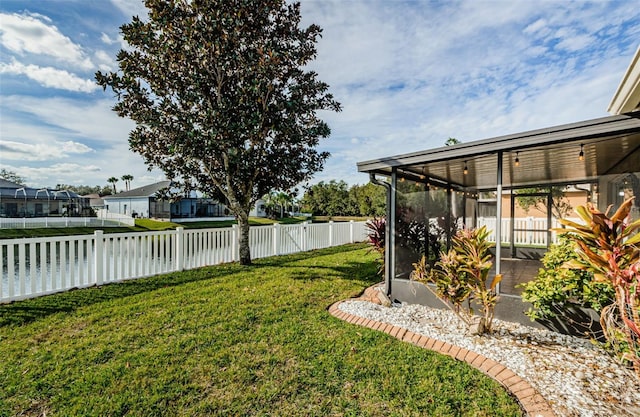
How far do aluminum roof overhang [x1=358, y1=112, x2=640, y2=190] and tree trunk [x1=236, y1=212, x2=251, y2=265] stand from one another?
4062 mm

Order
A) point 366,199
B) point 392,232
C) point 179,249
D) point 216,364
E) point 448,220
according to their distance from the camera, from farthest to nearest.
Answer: point 366,199
point 179,249
point 448,220
point 392,232
point 216,364

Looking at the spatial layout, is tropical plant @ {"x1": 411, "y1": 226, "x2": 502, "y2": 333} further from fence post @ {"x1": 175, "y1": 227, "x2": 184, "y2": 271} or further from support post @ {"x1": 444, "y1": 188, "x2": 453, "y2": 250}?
fence post @ {"x1": 175, "y1": 227, "x2": 184, "y2": 271}

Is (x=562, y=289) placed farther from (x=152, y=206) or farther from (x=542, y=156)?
(x=152, y=206)

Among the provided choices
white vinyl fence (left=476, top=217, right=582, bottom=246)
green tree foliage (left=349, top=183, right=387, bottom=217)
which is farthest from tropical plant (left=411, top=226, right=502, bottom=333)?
green tree foliage (left=349, top=183, right=387, bottom=217)

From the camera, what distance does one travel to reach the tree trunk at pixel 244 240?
25.5ft

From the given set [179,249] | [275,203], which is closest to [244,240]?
[179,249]

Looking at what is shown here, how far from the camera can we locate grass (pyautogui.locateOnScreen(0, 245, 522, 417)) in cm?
221

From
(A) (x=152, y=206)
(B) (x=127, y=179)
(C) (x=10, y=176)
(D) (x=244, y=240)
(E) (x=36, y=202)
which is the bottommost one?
(D) (x=244, y=240)

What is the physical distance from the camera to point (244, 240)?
7.88m

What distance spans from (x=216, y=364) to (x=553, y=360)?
328 centimetres

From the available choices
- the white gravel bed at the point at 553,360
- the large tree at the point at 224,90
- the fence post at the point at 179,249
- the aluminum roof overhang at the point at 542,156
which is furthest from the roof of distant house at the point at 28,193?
the white gravel bed at the point at 553,360

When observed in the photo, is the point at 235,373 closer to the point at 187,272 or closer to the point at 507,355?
the point at 507,355

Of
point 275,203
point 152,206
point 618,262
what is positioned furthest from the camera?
point 275,203

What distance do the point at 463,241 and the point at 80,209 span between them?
Answer: 36.4 m
